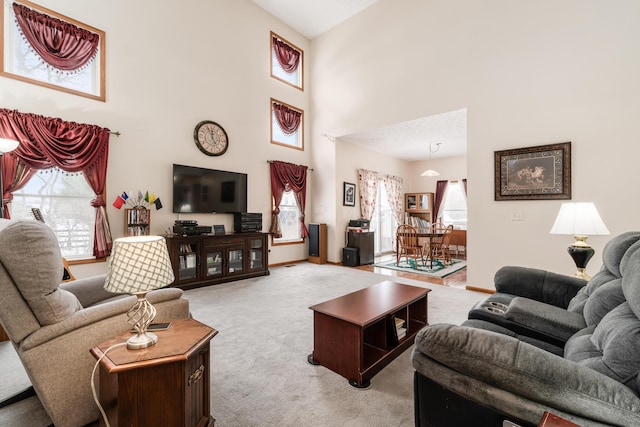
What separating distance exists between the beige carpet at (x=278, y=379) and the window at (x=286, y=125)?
370 cm

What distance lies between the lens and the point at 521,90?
3740mm

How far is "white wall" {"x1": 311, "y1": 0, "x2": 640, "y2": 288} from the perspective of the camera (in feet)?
10.4

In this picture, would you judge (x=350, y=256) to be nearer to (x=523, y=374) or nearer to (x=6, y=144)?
(x=523, y=374)

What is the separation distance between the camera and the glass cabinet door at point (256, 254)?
4.80 metres

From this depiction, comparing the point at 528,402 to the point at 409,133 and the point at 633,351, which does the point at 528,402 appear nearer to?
the point at 633,351

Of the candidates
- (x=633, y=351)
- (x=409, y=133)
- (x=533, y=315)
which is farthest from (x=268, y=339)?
(x=409, y=133)

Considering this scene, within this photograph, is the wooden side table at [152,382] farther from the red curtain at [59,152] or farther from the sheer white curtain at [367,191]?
the sheer white curtain at [367,191]

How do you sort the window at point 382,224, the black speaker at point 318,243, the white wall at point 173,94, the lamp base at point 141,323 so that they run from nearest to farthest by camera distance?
1. the lamp base at point 141,323
2. the white wall at point 173,94
3. the black speaker at point 318,243
4. the window at point 382,224

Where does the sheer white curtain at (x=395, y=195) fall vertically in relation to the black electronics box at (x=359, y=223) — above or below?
above

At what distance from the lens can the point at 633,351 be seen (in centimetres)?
90

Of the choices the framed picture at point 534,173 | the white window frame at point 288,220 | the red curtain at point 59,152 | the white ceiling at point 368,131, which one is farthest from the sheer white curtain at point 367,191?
the red curtain at point 59,152

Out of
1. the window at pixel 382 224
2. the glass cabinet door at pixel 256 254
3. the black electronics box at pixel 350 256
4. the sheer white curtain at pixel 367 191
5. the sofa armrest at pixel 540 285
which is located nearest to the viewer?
the sofa armrest at pixel 540 285

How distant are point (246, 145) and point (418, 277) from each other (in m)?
3.97

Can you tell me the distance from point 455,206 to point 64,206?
8.31 meters
